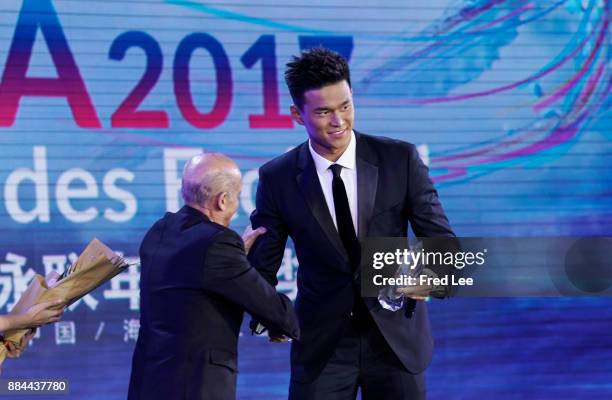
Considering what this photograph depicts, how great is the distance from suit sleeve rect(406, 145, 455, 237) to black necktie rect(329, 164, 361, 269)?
0.19 metres

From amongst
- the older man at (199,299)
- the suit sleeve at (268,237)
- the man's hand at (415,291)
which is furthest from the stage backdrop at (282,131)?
the man's hand at (415,291)

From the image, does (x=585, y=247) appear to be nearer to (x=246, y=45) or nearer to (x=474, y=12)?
(x=474, y=12)

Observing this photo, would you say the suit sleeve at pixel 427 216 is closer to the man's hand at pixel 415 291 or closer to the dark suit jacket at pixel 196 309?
the man's hand at pixel 415 291

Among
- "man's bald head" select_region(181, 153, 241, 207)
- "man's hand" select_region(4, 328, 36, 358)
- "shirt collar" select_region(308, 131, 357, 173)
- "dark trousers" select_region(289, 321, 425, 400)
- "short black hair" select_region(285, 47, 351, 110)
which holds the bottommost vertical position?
"dark trousers" select_region(289, 321, 425, 400)

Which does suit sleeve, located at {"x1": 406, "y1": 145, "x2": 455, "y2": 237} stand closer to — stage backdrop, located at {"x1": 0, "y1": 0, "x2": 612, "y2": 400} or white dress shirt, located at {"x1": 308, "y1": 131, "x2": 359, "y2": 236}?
white dress shirt, located at {"x1": 308, "y1": 131, "x2": 359, "y2": 236}

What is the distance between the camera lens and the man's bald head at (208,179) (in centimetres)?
261

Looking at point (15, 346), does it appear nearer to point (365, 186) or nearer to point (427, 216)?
point (365, 186)

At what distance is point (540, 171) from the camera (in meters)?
4.91

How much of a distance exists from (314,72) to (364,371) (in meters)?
0.93

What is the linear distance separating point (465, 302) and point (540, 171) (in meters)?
0.81

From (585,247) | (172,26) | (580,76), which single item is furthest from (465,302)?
(172,26)

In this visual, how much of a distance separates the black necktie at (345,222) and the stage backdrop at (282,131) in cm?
190

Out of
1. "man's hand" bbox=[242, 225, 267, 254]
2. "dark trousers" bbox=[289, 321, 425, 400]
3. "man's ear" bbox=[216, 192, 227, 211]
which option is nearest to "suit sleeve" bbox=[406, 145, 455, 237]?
"dark trousers" bbox=[289, 321, 425, 400]

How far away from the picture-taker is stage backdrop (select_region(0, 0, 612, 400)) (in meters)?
4.51
